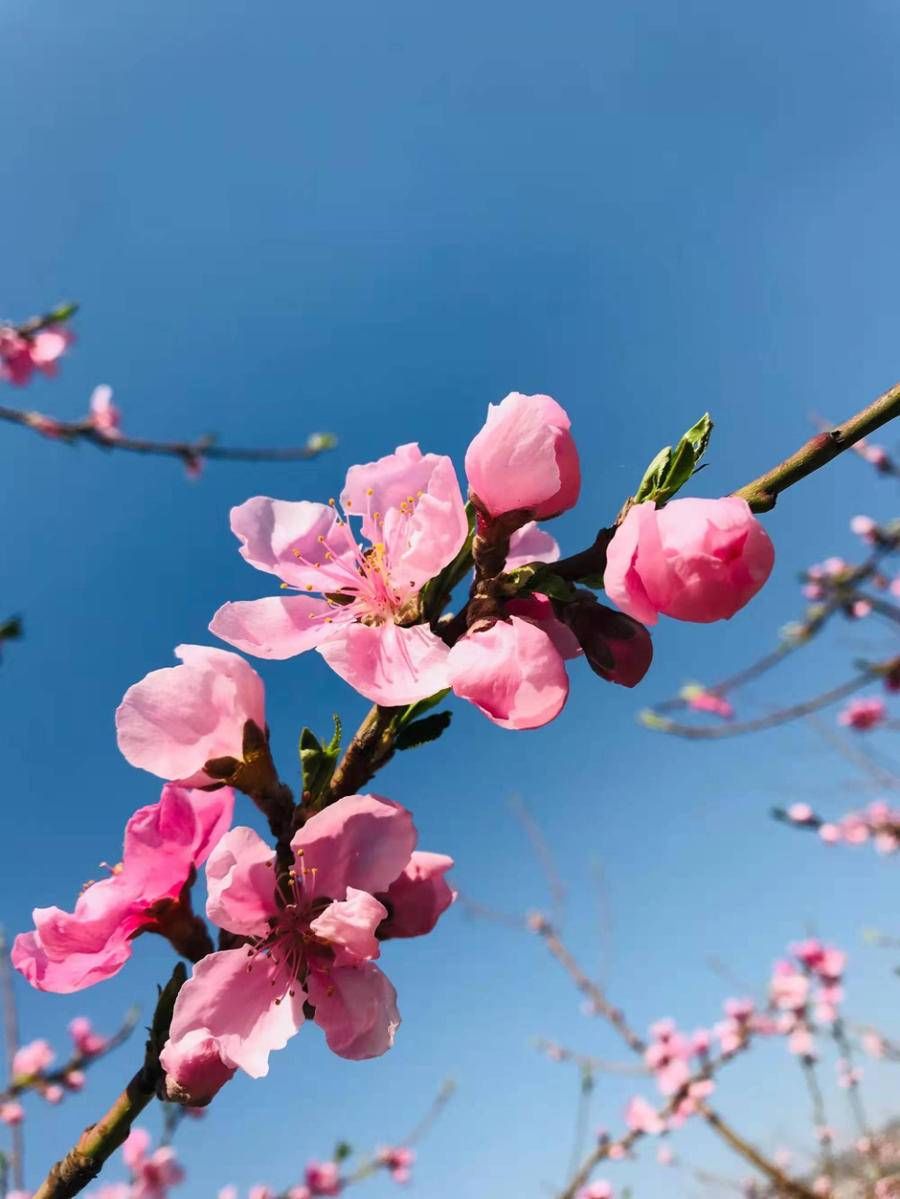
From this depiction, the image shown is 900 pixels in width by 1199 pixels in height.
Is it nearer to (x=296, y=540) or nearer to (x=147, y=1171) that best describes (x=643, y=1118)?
(x=147, y=1171)

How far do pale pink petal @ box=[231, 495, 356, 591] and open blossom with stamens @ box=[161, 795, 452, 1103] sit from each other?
17.4 inches

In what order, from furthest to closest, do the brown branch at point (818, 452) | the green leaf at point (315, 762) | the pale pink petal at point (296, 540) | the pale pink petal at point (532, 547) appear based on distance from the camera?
the pale pink petal at point (296, 540) < the pale pink petal at point (532, 547) < the green leaf at point (315, 762) < the brown branch at point (818, 452)

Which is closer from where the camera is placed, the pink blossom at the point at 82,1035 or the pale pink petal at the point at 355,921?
the pale pink petal at the point at 355,921

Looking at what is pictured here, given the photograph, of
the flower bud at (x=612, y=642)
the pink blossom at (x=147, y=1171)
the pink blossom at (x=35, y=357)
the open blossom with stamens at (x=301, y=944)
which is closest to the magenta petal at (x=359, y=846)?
the open blossom with stamens at (x=301, y=944)

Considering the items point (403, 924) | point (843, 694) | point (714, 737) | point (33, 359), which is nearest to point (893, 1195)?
point (714, 737)

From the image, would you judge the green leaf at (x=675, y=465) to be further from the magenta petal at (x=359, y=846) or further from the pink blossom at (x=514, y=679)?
the magenta petal at (x=359, y=846)

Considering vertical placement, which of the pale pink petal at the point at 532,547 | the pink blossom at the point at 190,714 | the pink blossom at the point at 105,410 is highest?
the pink blossom at the point at 105,410

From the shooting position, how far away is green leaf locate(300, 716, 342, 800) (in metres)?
0.95

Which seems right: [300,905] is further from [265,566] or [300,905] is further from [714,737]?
[714,737]

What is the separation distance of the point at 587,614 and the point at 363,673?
254 millimetres

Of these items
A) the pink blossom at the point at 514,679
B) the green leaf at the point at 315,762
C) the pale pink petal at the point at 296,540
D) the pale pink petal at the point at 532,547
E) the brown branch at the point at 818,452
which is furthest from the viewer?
the pale pink petal at the point at 296,540

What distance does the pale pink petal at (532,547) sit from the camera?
1.11 meters

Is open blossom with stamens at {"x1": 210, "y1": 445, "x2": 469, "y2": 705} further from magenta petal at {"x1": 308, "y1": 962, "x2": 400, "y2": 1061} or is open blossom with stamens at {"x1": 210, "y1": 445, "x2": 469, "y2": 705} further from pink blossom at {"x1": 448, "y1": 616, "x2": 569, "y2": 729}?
magenta petal at {"x1": 308, "y1": 962, "x2": 400, "y2": 1061}

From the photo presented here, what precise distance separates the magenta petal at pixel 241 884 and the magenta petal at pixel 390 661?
0.21m
